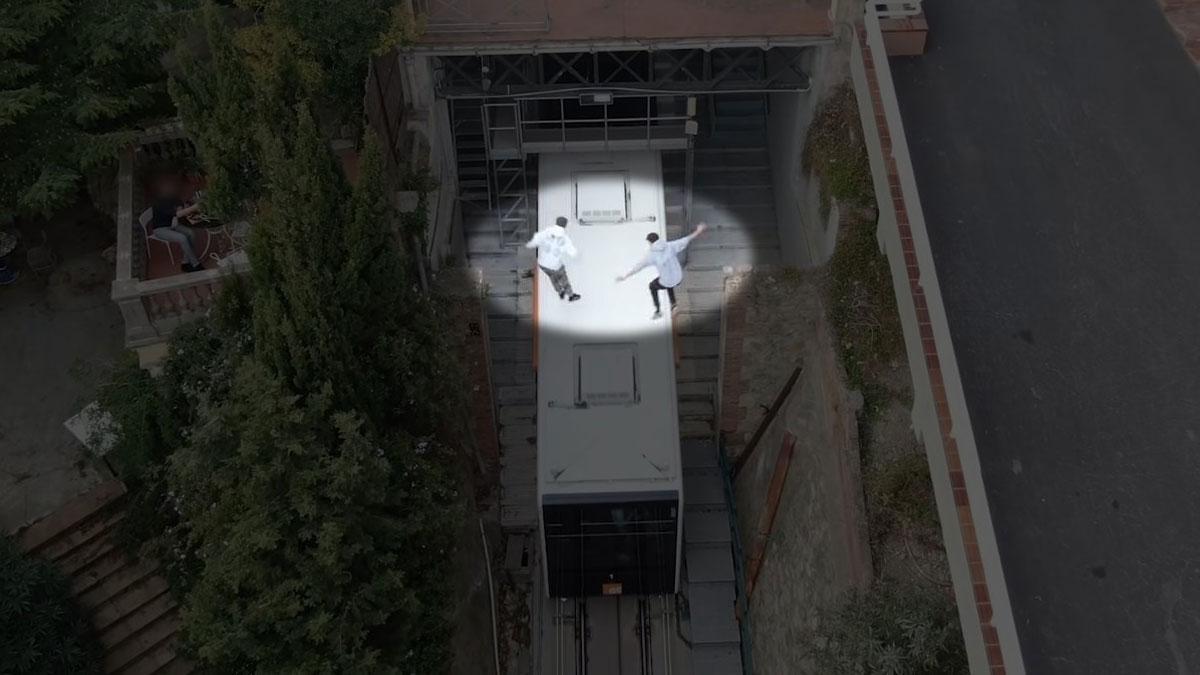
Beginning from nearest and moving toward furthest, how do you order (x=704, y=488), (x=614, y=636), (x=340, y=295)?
(x=340, y=295) → (x=614, y=636) → (x=704, y=488)

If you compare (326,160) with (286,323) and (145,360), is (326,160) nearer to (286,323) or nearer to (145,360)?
(286,323)

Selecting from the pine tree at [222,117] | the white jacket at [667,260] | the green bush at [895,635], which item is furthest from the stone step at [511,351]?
the green bush at [895,635]

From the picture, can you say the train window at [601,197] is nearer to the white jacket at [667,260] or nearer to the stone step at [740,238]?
the white jacket at [667,260]

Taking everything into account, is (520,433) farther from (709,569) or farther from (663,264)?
(663,264)

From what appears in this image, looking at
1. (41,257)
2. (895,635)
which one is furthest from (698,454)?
→ (41,257)

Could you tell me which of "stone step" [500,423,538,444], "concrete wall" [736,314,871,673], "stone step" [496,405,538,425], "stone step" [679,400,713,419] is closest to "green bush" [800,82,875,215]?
"concrete wall" [736,314,871,673]

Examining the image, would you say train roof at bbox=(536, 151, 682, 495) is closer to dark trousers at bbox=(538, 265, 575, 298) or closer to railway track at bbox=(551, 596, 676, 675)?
dark trousers at bbox=(538, 265, 575, 298)

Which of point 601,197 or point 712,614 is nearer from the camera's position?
point 712,614
